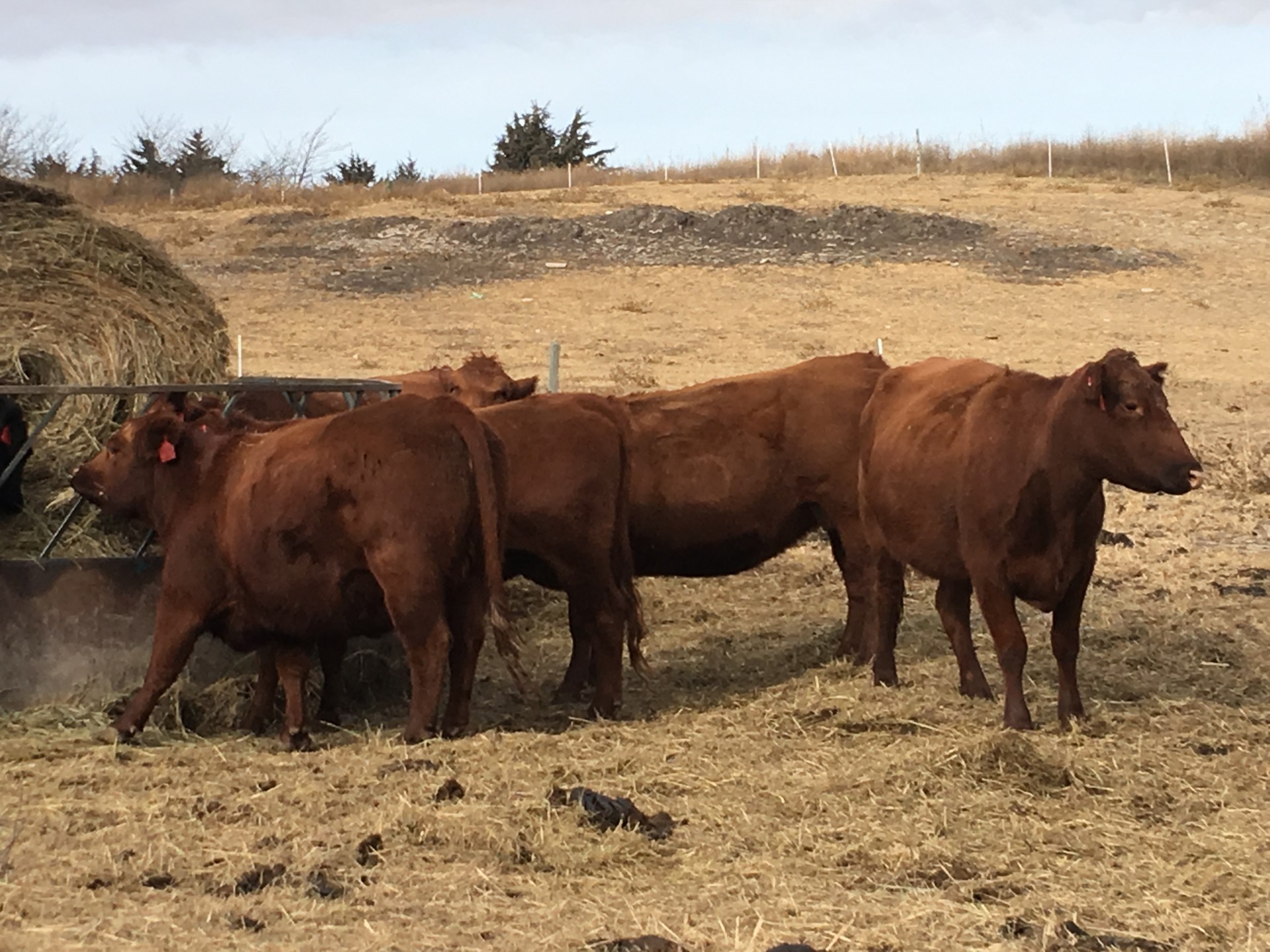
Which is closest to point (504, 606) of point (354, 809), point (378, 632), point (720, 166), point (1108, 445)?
point (378, 632)

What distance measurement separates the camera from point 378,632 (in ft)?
22.3

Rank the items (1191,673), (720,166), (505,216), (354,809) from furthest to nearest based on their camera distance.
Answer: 1. (720,166)
2. (505,216)
3. (1191,673)
4. (354,809)

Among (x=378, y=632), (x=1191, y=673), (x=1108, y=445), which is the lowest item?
(x=1191, y=673)

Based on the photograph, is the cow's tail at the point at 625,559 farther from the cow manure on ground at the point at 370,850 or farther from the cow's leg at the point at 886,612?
the cow manure on ground at the point at 370,850

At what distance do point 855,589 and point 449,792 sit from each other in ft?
11.0

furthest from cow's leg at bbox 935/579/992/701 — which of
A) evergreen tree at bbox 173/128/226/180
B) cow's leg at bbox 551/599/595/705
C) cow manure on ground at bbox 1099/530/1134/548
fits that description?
evergreen tree at bbox 173/128/226/180

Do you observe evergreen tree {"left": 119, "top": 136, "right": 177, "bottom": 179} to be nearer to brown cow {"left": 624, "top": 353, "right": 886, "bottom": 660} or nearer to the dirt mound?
the dirt mound

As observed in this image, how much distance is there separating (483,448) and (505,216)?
76.6 ft

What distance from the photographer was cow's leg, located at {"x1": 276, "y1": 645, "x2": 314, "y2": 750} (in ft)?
21.5

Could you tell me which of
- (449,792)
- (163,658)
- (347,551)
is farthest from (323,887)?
(163,658)

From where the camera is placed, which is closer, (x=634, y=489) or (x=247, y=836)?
(x=247, y=836)

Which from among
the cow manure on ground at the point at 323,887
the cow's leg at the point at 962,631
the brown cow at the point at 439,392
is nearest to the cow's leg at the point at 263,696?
the brown cow at the point at 439,392

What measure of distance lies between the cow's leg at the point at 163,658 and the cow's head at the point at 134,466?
0.58m

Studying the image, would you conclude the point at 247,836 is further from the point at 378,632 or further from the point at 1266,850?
the point at 1266,850
